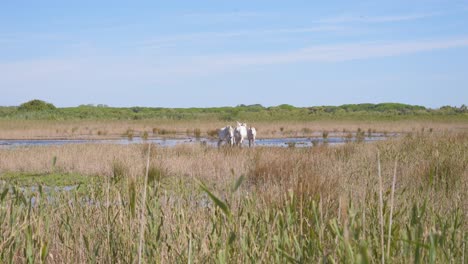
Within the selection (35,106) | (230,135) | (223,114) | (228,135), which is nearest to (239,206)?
(230,135)

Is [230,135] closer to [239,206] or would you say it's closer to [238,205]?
[239,206]

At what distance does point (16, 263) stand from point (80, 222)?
0.69m

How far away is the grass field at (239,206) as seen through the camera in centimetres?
270

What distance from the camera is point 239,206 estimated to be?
368 centimetres

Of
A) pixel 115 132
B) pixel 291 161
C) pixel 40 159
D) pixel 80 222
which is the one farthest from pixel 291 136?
pixel 80 222

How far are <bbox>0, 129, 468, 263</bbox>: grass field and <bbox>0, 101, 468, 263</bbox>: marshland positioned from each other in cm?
2

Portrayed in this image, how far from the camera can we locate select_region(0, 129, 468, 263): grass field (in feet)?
8.87

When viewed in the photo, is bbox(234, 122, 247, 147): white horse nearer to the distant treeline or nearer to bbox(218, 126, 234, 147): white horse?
bbox(218, 126, 234, 147): white horse

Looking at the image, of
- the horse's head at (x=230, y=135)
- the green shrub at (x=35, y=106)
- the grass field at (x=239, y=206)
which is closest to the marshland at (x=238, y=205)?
the grass field at (x=239, y=206)

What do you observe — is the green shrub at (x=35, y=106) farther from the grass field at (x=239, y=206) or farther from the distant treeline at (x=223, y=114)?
the grass field at (x=239, y=206)

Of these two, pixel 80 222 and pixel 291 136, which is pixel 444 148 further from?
pixel 291 136

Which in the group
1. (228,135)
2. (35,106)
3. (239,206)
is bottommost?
(228,135)

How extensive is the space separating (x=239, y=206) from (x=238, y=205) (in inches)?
16.6

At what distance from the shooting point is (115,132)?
41.5 m
